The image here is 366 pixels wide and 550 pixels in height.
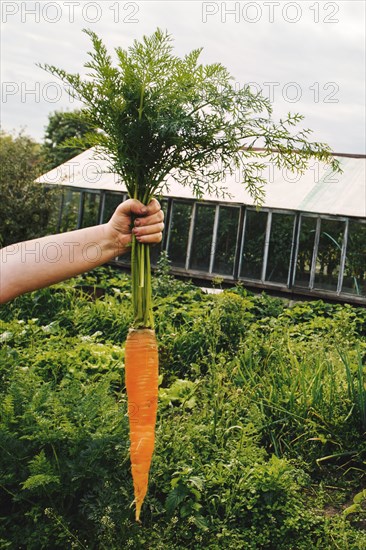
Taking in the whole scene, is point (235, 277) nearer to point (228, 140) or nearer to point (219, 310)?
point (219, 310)

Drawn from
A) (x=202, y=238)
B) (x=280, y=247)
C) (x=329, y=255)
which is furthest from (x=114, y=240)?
(x=202, y=238)

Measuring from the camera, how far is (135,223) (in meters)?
3.15

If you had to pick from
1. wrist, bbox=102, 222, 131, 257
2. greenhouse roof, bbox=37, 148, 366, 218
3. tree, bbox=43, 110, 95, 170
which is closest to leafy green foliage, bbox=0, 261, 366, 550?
wrist, bbox=102, 222, 131, 257

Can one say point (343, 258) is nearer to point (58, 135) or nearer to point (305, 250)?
point (305, 250)

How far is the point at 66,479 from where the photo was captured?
3223mm

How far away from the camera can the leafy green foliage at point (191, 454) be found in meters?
3.16

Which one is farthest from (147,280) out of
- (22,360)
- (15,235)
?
(15,235)

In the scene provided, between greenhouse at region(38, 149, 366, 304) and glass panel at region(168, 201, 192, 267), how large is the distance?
0.07 feet

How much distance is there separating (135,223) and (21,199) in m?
12.0

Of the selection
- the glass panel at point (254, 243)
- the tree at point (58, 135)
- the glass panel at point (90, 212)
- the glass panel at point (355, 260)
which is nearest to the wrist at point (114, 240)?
the glass panel at point (355, 260)

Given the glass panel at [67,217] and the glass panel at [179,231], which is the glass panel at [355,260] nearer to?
the glass panel at [179,231]

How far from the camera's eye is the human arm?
2.59 m

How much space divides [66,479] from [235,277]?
1092cm

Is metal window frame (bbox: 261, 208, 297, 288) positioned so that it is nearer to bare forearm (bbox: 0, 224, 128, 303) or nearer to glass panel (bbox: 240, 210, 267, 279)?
glass panel (bbox: 240, 210, 267, 279)
